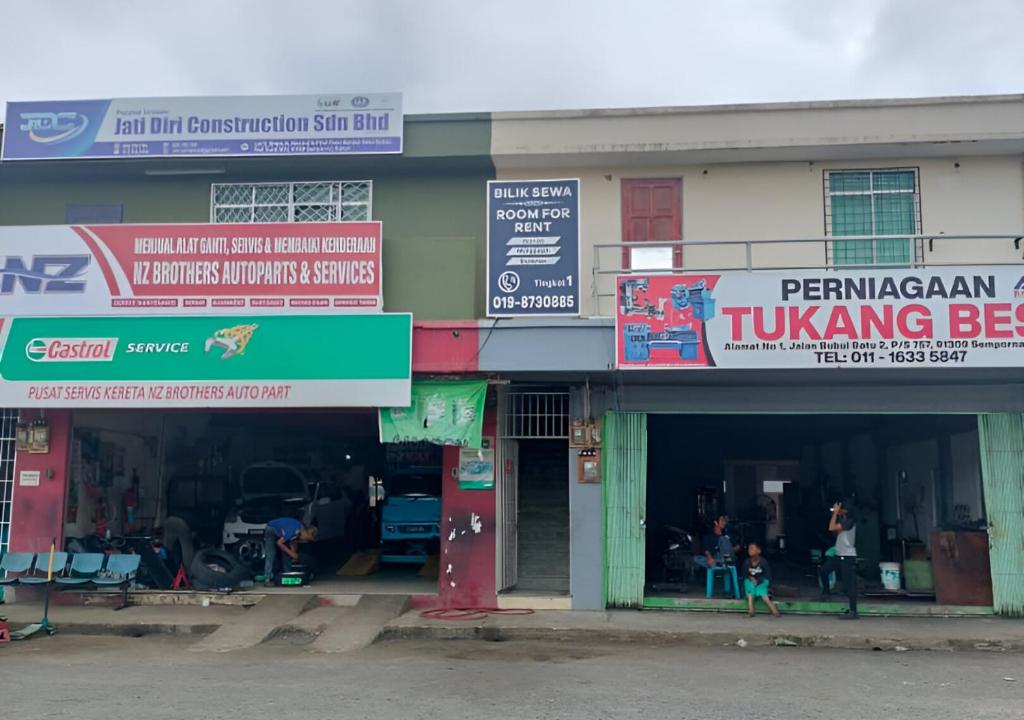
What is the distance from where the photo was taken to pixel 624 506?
14.0 metres

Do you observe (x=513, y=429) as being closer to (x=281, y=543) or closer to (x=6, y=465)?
(x=281, y=543)

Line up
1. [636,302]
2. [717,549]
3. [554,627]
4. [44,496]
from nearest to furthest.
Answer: [554,627], [636,302], [44,496], [717,549]

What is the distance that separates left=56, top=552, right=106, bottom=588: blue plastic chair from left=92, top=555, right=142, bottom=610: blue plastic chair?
11 cm

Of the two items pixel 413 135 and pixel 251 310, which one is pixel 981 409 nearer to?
pixel 413 135

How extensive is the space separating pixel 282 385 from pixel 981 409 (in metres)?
10.2

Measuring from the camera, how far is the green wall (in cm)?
1427

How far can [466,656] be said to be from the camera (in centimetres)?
1119

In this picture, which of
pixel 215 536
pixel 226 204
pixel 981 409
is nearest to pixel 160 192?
pixel 226 204

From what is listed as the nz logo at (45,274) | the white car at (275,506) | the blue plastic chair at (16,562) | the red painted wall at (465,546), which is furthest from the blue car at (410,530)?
the nz logo at (45,274)

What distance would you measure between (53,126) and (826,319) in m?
12.7

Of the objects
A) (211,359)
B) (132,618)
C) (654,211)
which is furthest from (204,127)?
(132,618)

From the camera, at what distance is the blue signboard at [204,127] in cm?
1524

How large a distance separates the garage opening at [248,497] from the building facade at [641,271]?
1480mm

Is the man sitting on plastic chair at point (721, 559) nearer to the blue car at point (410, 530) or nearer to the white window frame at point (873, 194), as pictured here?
the white window frame at point (873, 194)
